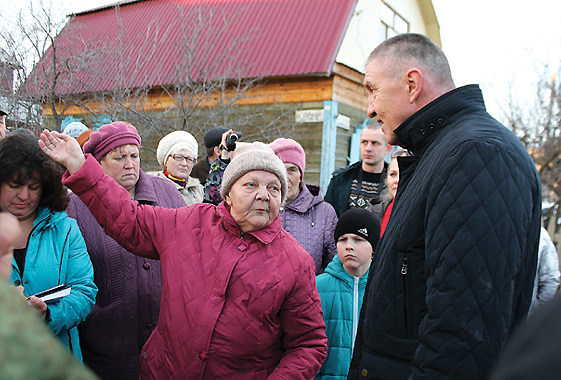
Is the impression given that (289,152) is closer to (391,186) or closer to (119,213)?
(391,186)

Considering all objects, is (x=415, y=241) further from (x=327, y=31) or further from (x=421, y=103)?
(x=327, y=31)

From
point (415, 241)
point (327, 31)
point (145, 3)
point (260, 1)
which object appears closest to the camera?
point (415, 241)

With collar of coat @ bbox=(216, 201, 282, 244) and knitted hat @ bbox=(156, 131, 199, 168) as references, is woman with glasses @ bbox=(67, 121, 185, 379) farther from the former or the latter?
knitted hat @ bbox=(156, 131, 199, 168)

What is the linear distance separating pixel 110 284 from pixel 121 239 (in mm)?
707

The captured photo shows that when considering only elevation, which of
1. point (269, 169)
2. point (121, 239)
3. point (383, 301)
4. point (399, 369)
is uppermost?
point (269, 169)

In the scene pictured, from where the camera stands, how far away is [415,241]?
165 centimetres

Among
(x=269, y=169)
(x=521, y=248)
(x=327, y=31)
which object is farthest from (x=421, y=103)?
(x=327, y=31)

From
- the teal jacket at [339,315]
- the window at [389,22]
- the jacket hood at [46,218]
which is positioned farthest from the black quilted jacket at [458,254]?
the window at [389,22]

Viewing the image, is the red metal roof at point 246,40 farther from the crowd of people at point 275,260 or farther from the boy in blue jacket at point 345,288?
the crowd of people at point 275,260

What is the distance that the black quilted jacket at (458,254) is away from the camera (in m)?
1.39

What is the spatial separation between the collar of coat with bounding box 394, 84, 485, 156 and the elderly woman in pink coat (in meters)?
0.83

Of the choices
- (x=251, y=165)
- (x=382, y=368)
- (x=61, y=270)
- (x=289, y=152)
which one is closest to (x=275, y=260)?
(x=251, y=165)

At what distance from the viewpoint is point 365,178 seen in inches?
184

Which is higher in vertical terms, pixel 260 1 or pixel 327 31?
pixel 260 1
